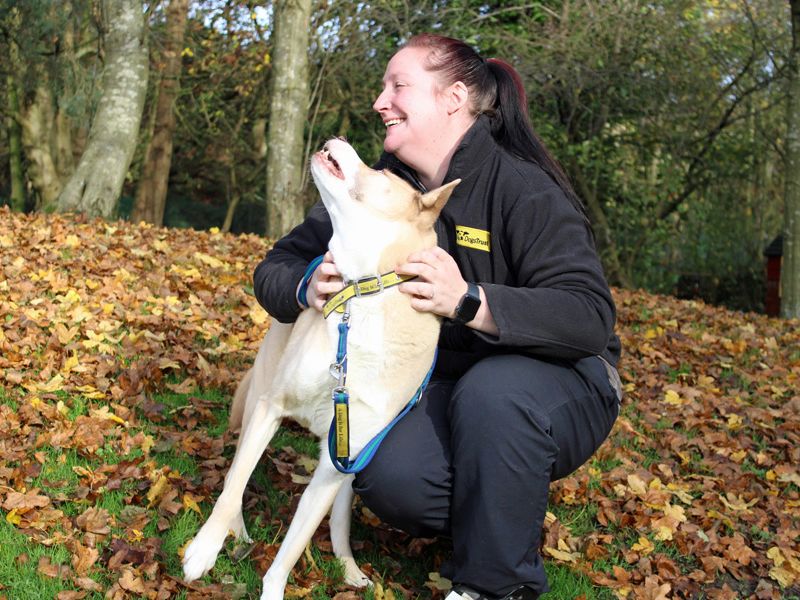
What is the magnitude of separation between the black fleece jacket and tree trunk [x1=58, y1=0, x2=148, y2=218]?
6.76 metres


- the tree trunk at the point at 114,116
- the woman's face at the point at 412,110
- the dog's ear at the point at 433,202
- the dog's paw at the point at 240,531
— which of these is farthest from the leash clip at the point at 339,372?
the tree trunk at the point at 114,116

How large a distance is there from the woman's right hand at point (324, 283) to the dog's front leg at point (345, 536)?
0.71 meters

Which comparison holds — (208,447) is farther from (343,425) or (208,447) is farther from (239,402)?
(343,425)

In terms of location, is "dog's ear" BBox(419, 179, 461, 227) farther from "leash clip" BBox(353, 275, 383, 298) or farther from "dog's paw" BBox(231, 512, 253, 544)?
"dog's paw" BBox(231, 512, 253, 544)

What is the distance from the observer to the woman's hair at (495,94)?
311 cm

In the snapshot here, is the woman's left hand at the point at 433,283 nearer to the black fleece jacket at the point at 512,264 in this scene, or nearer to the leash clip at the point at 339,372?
the black fleece jacket at the point at 512,264

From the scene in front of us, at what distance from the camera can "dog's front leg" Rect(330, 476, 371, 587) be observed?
3.06 metres

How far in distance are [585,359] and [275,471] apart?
1.51 meters

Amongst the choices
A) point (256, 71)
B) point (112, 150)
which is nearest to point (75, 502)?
point (112, 150)

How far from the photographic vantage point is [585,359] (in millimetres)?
3006

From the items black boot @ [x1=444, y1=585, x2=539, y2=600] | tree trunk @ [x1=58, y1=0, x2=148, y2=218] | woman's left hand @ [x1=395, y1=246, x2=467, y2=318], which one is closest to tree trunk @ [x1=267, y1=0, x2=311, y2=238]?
tree trunk @ [x1=58, y1=0, x2=148, y2=218]

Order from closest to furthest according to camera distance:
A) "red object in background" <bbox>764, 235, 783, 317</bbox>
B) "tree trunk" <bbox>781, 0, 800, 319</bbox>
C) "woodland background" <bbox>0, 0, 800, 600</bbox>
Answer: "woodland background" <bbox>0, 0, 800, 600</bbox> → "tree trunk" <bbox>781, 0, 800, 319</bbox> → "red object in background" <bbox>764, 235, 783, 317</bbox>

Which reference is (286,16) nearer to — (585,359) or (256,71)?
(256,71)

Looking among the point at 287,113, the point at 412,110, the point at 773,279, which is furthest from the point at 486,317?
the point at 773,279
